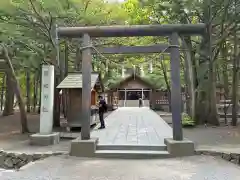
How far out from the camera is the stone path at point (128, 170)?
6.27m

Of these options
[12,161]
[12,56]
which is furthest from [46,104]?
[12,56]

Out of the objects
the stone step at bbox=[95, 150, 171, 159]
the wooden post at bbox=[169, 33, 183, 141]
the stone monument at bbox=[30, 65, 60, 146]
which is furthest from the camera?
the stone monument at bbox=[30, 65, 60, 146]

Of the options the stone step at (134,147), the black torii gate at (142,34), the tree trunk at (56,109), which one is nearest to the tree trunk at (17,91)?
the tree trunk at (56,109)

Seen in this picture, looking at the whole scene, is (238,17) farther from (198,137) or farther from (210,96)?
(198,137)

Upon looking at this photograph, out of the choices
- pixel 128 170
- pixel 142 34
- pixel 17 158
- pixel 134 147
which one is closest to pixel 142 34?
pixel 142 34

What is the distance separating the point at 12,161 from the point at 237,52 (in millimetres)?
14549

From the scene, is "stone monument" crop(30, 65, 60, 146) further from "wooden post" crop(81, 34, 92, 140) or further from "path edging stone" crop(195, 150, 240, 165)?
"path edging stone" crop(195, 150, 240, 165)

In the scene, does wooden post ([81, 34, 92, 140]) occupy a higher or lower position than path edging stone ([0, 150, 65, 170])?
higher

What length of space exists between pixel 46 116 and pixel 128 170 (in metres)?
5.04

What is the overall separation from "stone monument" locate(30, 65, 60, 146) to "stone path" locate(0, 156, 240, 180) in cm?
256

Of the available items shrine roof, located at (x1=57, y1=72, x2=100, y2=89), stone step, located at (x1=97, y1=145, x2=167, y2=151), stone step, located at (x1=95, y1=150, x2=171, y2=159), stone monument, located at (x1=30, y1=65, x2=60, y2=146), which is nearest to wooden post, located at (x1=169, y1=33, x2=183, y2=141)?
stone step, located at (x1=97, y1=145, x2=167, y2=151)

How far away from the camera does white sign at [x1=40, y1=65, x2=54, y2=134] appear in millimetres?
10750

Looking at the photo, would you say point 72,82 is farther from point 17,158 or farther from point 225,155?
point 225,155

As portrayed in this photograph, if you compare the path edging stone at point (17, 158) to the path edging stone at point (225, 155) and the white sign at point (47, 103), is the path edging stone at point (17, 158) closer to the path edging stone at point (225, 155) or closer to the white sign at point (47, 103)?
the white sign at point (47, 103)
